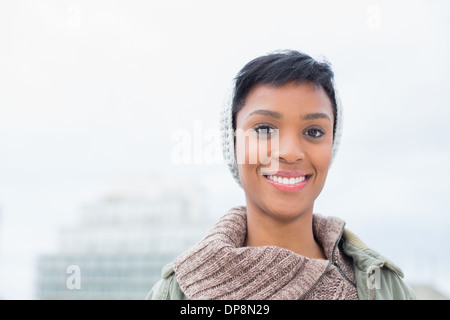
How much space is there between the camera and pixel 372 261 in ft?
5.03

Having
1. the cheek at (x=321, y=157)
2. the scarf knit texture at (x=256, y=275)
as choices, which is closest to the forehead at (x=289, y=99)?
the cheek at (x=321, y=157)

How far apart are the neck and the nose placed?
0.69 ft

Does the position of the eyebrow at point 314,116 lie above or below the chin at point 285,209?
above

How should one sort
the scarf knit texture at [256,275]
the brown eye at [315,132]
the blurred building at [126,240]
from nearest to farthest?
1. the scarf knit texture at [256,275]
2. the brown eye at [315,132]
3. the blurred building at [126,240]

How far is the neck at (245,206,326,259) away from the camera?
1594 mm

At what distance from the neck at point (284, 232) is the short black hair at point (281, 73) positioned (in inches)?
12.8

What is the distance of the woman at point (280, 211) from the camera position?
1.45 m

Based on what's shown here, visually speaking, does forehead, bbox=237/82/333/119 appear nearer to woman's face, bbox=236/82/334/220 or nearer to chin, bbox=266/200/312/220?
woman's face, bbox=236/82/334/220

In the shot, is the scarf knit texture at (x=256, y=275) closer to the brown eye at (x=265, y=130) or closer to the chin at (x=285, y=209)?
the chin at (x=285, y=209)

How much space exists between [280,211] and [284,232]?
112mm

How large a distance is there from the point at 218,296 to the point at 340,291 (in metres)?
0.36

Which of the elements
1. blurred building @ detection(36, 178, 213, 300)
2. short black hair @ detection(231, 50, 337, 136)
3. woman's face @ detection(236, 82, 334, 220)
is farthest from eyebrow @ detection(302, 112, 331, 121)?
blurred building @ detection(36, 178, 213, 300)
